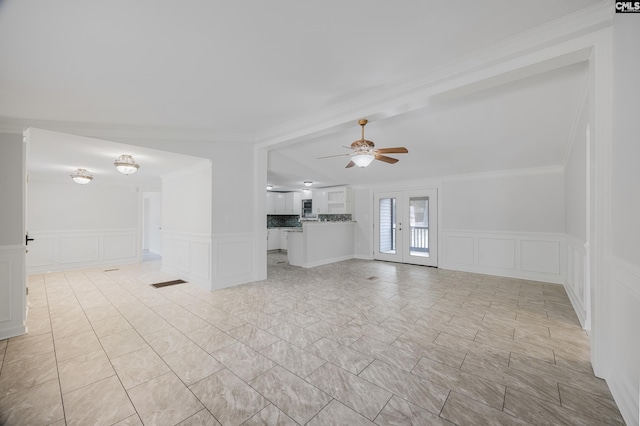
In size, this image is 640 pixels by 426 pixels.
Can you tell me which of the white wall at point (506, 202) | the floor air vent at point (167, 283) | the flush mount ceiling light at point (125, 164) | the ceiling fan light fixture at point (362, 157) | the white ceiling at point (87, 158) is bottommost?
the floor air vent at point (167, 283)

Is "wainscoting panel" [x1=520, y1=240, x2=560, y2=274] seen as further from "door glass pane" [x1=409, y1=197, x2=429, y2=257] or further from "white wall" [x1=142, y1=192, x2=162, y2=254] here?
"white wall" [x1=142, y1=192, x2=162, y2=254]

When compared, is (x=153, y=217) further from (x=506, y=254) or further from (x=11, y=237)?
(x=506, y=254)

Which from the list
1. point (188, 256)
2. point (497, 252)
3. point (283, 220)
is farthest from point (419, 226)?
point (188, 256)

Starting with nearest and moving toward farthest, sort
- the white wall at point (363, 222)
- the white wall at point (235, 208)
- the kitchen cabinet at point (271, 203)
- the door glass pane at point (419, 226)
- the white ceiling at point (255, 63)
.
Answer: the white ceiling at point (255, 63) → the white wall at point (235, 208) → the door glass pane at point (419, 226) → the white wall at point (363, 222) → the kitchen cabinet at point (271, 203)

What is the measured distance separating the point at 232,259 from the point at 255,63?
137 inches

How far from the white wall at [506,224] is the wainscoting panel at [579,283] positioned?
107 centimetres

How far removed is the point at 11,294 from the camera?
297cm

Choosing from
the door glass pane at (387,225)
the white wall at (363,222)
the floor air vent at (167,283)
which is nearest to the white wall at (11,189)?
the floor air vent at (167,283)

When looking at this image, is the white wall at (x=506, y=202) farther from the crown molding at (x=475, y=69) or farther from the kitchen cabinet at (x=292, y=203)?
the kitchen cabinet at (x=292, y=203)

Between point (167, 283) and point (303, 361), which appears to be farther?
point (167, 283)

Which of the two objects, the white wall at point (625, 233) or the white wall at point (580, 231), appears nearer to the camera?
the white wall at point (625, 233)

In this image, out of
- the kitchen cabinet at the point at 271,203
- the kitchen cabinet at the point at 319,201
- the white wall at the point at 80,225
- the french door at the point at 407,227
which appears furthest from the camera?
the kitchen cabinet at the point at 271,203

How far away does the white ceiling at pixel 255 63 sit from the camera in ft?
6.05

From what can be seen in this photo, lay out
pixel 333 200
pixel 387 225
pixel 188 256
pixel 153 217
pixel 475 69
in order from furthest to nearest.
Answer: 1. pixel 153 217
2. pixel 333 200
3. pixel 387 225
4. pixel 188 256
5. pixel 475 69
